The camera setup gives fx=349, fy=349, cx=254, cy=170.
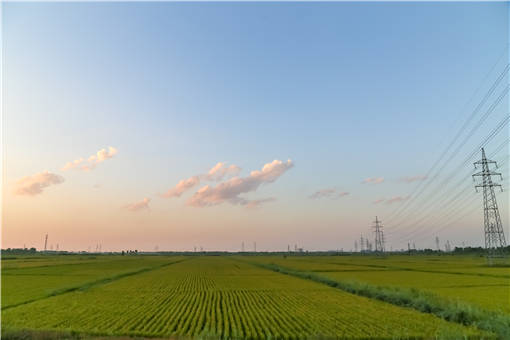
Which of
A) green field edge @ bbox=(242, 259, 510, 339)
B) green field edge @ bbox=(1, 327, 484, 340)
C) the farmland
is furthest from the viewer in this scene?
green field edge @ bbox=(242, 259, 510, 339)

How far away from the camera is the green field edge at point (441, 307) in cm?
1997

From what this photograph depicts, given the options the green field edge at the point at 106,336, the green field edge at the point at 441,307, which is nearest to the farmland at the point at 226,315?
the green field edge at the point at 106,336

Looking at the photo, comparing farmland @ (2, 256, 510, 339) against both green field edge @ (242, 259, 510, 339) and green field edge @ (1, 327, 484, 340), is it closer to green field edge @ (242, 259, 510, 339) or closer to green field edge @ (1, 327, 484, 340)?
green field edge @ (1, 327, 484, 340)

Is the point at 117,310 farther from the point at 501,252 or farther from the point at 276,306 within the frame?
the point at 501,252

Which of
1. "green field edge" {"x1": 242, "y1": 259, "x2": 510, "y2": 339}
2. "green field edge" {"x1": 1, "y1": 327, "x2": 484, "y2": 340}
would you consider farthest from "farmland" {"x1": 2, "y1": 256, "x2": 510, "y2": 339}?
"green field edge" {"x1": 242, "y1": 259, "x2": 510, "y2": 339}

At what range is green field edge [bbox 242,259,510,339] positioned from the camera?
19966 millimetres

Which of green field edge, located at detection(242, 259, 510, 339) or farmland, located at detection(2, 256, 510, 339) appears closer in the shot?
farmland, located at detection(2, 256, 510, 339)

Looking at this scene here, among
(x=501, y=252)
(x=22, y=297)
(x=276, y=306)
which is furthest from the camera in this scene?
(x=501, y=252)

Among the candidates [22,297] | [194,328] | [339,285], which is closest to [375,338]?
[194,328]

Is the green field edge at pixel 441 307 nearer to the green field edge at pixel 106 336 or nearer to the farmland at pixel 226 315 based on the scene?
the farmland at pixel 226 315

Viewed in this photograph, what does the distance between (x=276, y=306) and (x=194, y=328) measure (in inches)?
359

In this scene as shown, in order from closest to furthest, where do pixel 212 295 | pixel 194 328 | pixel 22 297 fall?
pixel 194 328 → pixel 22 297 → pixel 212 295

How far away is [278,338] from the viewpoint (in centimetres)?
1819

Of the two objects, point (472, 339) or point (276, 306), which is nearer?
point (472, 339)
